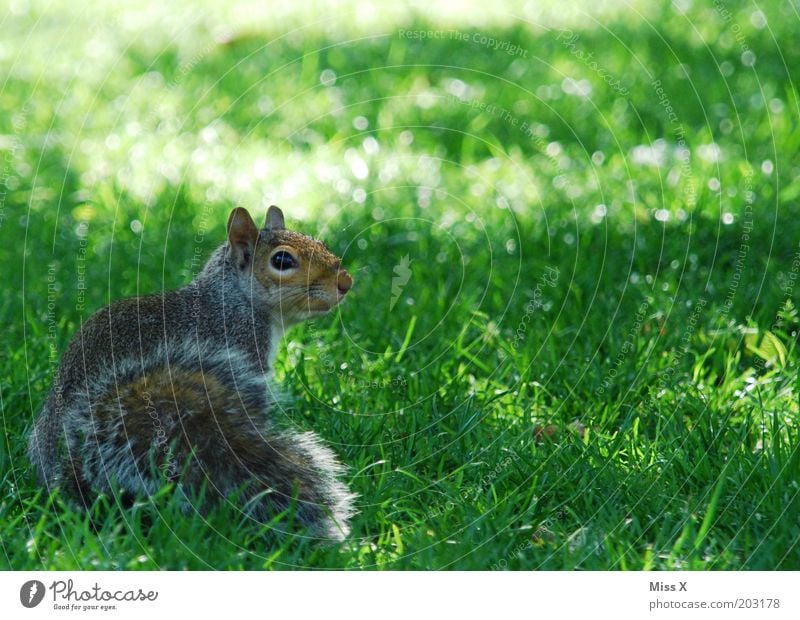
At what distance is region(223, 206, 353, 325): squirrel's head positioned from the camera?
9.28ft

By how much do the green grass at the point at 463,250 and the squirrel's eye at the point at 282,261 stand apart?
1.20 feet

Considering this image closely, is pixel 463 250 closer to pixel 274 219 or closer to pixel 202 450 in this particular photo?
pixel 274 219

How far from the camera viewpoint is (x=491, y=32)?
19.6 feet

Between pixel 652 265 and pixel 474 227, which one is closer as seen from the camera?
pixel 652 265

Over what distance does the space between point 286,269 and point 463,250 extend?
1299mm

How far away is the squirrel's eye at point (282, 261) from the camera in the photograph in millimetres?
2840

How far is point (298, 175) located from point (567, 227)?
1219 mm

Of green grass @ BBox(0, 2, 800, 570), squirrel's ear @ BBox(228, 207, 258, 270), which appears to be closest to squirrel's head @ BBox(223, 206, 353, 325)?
squirrel's ear @ BBox(228, 207, 258, 270)

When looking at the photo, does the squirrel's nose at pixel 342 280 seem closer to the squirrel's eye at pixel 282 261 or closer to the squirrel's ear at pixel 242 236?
the squirrel's eye at pixel 282 261

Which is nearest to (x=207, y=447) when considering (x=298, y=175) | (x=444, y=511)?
(x=444, y=511)

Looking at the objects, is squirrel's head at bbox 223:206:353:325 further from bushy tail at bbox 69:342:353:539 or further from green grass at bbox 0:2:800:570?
bushy tail at bbox 69:342:353:539

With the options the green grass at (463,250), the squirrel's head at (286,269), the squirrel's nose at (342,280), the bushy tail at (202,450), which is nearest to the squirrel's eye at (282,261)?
the squirrel's head at (286,269)
